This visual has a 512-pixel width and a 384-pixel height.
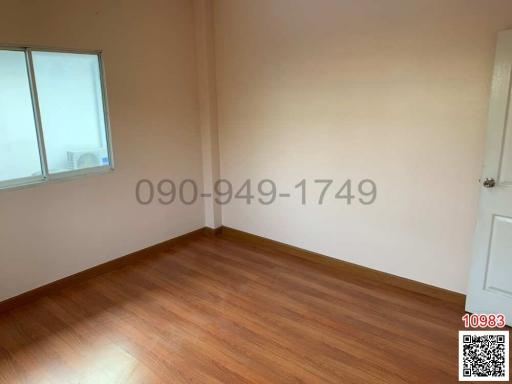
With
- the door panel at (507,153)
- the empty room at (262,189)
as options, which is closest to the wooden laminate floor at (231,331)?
the empty room at (262,189)

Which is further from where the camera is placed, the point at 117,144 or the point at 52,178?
the point at 117,144

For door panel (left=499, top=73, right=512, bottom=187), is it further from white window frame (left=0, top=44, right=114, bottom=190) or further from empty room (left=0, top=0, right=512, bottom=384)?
white window frame (left=0, top=44, right=114, bottom=190)

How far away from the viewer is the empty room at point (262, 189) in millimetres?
2322

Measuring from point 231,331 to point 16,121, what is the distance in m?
2.19

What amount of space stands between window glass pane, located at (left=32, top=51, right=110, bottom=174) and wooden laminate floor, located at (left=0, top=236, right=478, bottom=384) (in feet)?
3.69

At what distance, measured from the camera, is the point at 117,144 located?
330 centimetres

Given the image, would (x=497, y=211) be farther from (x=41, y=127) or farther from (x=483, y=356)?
(x=41, y=127)

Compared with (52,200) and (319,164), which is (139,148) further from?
(319,164)

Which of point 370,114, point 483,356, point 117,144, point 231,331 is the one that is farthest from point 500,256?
point 117,144

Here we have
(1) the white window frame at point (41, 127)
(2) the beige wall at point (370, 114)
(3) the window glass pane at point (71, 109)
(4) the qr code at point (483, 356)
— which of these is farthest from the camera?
(3) the window glass pane at point (71, 109)

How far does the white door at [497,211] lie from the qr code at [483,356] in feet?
0.69

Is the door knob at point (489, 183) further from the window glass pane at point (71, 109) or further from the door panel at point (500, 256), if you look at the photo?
the window glass pane at point (71, 109)

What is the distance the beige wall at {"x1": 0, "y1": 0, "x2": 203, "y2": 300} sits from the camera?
2752 millimetres

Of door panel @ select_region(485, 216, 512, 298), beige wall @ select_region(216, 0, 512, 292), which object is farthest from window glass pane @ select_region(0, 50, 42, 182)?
door panel @ select_region(485, 216, 512, 298)
